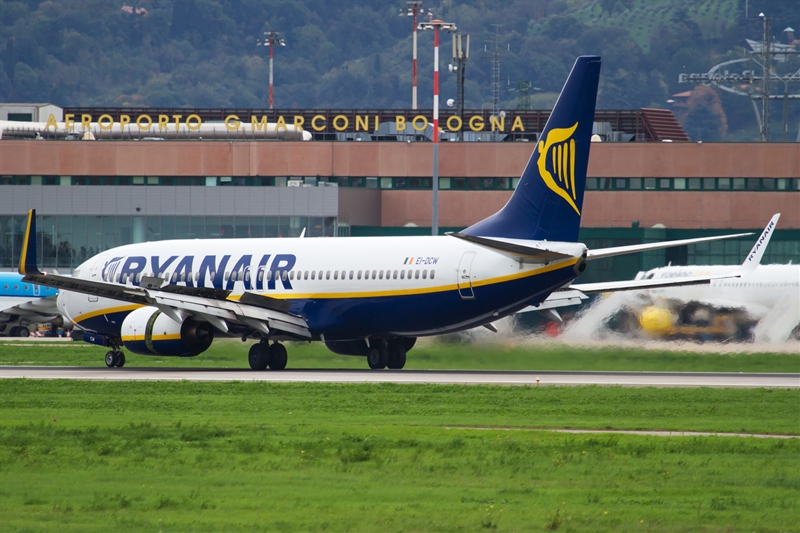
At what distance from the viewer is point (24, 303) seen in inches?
2911

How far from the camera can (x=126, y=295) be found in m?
36.6

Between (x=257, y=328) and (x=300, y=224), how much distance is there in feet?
108

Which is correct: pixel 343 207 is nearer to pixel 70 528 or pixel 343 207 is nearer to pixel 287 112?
pixel 287 112

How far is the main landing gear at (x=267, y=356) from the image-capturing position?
3884cm

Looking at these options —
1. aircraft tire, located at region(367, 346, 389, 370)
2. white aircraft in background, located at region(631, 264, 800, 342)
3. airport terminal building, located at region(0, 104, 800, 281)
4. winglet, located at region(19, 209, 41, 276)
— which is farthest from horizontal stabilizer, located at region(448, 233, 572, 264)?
airport terminal building, located at region(0, 104, 800, 281)

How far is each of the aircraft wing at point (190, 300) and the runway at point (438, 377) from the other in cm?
155

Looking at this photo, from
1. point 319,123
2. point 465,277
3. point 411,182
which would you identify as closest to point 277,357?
point 465,277

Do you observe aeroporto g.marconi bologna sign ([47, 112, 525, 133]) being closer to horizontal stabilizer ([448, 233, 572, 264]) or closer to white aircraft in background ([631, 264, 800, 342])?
white aircraft in background ([631, 264, 800, 342])

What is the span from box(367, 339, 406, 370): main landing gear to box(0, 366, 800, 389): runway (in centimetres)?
79

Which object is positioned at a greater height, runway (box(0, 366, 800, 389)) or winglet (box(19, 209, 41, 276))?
winglet (box(19, 209, 41, 276))

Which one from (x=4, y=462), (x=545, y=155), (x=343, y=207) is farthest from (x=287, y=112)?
(x=4, y=462)

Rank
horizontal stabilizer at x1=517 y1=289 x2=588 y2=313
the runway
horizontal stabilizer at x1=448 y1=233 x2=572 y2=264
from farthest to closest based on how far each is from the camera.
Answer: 1. horizontal stabilizer at x1=517 y1=289 x2=588 y2=313
2. horizontal stabilizer at x1=448 y1=233 x2=572 y2=264
3. the runway

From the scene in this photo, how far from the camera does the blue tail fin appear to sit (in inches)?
1314

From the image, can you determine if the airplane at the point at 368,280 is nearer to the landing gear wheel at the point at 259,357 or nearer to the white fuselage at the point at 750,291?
the landing gear wheel at the point at 259,357
